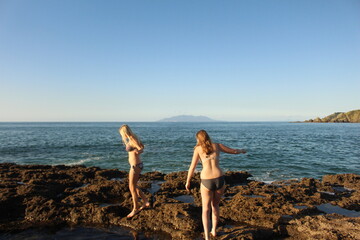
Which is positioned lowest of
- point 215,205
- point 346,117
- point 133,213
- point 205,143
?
point 133,213

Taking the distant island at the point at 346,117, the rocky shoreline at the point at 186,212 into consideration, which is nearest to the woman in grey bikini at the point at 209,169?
the rocky shoreline at the point at 186,212

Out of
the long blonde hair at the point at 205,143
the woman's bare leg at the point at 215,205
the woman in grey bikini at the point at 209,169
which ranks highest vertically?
the long blonde hair at the point at 205,143

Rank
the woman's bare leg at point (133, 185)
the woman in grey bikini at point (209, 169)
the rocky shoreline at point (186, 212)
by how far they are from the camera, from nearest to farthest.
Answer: the woman in grey bikini at point (209, 169) < the rocky shoreline at point (186, 212) < the woman's bare leg at point (133, 185)

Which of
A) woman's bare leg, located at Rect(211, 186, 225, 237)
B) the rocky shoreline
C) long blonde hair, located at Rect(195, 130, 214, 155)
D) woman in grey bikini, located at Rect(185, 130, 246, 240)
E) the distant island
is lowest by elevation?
the rocky shoreline

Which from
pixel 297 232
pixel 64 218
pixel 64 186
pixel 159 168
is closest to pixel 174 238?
pixel 297 232

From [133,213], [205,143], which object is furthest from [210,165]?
[133,213]

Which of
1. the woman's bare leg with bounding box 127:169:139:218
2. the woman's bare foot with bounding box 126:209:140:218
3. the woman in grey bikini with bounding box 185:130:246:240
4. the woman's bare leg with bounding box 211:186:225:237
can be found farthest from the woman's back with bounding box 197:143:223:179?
the woman's bare foot with bounding box 126:209:140:218

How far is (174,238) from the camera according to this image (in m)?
5.30

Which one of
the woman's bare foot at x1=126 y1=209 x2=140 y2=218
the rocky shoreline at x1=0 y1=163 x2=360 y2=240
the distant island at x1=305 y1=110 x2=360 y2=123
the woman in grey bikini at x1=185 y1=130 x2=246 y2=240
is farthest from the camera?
the distant island at x1=305 y1=110 x2=360 y2=123

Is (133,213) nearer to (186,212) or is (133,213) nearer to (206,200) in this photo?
(186,212)

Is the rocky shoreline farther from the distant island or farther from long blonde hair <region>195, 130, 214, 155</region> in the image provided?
the distant island

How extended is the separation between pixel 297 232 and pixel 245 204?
5.33 ft

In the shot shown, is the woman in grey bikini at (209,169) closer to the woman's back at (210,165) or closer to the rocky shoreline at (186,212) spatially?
the woman's back at (210,165)

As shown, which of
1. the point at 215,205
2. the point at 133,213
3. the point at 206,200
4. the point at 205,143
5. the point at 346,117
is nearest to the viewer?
the point at 205,143
